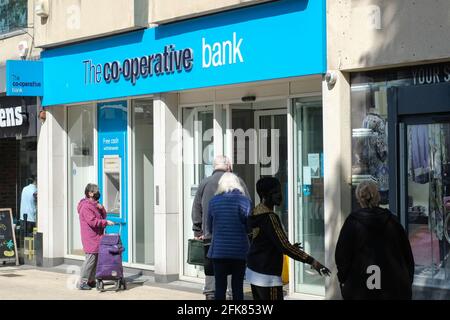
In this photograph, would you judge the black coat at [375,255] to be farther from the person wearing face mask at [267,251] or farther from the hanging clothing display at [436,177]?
the hanging clothing display at [436,177]

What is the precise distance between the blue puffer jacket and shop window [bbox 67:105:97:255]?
24.5 ft

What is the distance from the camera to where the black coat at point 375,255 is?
20.6ft

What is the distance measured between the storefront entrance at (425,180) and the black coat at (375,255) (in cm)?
306

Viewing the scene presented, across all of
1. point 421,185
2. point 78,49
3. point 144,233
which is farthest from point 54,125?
point 421,185

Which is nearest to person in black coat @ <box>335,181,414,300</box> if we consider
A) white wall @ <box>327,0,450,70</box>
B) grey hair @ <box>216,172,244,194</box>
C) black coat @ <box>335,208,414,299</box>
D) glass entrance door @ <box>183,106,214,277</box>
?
black coat @ <box>335,208,414,299</box>

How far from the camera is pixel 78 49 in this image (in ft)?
48.6

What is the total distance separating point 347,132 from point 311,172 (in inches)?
46.9

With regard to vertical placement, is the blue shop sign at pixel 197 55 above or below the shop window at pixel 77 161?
above

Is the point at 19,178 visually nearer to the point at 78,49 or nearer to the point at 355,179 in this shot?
the point at 78,49

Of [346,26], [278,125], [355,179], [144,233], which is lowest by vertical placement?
[144,233]

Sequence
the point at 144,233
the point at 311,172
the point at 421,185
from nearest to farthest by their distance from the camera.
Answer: the point at 421,185
the point at 311,172
the point at 144,233

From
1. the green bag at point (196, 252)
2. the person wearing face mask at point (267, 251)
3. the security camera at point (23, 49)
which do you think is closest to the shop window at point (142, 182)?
the green bag at point (196, 252)

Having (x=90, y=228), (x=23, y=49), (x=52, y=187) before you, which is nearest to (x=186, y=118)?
(x=90, y=228)

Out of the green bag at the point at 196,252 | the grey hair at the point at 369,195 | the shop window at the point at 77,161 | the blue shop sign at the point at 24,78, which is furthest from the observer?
Answer: the shop window at the point at 77,161
